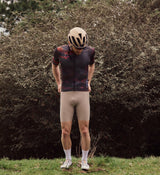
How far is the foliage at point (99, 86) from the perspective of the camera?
8781 millimetres

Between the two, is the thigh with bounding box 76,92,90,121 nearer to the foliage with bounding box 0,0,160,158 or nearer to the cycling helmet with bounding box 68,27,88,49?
the cycling helmet with bounding box 68,27,88,49

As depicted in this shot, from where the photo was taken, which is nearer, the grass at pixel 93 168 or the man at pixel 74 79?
the man at pixel 74 79

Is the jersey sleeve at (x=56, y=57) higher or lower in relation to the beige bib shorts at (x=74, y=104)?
higher

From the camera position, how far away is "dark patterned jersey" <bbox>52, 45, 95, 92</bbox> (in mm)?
4953

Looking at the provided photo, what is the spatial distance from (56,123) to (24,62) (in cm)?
215

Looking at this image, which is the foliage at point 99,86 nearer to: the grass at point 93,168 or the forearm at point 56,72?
the grass at point 93,168

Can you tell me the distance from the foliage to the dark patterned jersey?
319cm

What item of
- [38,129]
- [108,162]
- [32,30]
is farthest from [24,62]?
[108,162]

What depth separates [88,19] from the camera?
10.1 m

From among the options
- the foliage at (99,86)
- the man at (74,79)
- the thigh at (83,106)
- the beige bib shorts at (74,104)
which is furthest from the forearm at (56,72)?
the foliage at (99,86)

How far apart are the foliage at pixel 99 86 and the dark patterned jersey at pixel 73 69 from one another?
3193 millimetres

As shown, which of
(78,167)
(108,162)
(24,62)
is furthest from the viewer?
(24,62)

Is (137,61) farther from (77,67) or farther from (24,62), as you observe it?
(77,67)

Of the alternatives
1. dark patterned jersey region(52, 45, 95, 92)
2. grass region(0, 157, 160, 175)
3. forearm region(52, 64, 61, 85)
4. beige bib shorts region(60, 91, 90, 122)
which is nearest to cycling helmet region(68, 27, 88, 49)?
dark patterned jersey region(52, 45, 95, 92)
